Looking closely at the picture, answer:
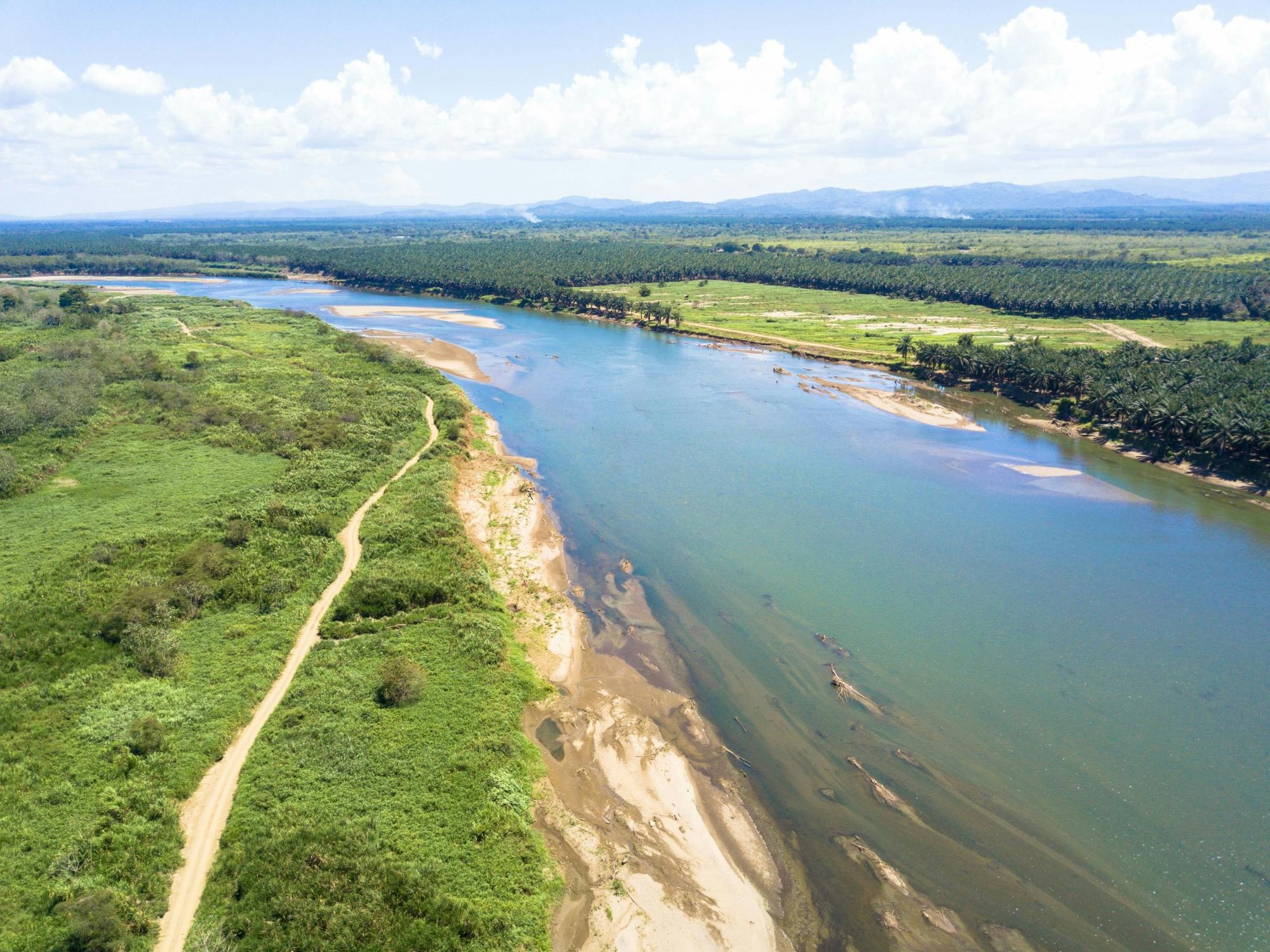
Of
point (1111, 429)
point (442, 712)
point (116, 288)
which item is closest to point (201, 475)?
point (442, 712)

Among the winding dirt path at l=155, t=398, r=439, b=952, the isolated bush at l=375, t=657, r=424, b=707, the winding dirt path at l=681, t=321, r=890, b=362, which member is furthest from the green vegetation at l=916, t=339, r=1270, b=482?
the winding dirt path at l=155, t=398, r=439, b=952

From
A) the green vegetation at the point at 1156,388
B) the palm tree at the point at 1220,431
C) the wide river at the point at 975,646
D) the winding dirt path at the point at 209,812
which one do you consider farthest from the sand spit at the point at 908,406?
the winding dirt path at the point at 209,812

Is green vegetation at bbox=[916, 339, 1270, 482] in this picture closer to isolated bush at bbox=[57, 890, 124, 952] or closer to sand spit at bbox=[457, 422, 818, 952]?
sand spit at bbox=[457, 422, 818, 952]

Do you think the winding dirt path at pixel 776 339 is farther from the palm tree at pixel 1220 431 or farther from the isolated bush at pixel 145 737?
the isolated bush at pixel 145 737

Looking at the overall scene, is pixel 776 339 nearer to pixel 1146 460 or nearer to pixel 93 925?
pixel 1146 460

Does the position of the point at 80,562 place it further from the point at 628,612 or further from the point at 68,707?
the point at 628,612

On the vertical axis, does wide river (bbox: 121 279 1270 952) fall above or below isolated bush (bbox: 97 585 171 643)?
below
